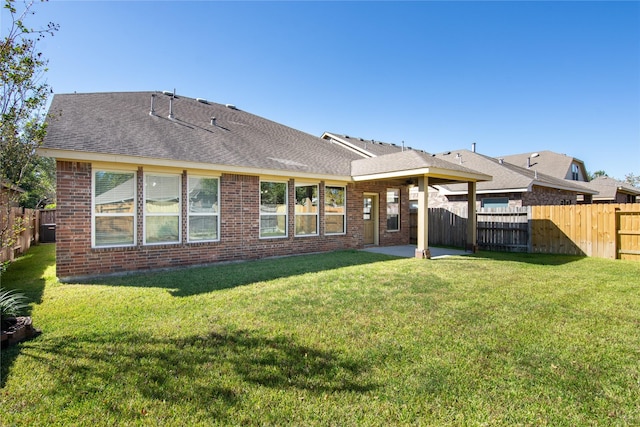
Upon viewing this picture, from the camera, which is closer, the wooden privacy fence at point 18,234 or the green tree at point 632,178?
the wooden privacy fence at point 18,234

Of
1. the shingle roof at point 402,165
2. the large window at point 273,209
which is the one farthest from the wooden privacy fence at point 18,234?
the shingle roof at point 402,165

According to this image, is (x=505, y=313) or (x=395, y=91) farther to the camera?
(x=395, y=91)

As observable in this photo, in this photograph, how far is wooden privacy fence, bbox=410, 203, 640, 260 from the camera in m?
11.0

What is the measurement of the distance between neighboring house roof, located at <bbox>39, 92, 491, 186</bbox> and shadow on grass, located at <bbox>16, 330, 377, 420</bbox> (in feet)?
17.2

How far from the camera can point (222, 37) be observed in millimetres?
11625

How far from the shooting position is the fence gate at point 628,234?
1077cm

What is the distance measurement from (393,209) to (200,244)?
9.14 metres

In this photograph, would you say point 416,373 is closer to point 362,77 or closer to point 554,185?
point 362,77

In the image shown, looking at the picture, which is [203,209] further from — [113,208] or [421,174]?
[421,174]

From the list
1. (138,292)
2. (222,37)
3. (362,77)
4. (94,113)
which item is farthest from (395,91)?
(138,292)

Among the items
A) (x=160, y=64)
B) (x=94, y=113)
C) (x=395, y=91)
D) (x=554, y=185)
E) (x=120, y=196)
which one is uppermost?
(x=395, y=91)

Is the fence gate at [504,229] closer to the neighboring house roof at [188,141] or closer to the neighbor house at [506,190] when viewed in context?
the neighbor house at [506,190]

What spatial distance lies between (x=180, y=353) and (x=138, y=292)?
3.32 meters

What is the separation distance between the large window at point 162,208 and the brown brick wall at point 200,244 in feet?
0.60
